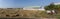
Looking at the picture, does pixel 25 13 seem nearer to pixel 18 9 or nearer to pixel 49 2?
pixel 18 9

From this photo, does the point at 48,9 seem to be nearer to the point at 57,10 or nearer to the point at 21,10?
the point at 57,10

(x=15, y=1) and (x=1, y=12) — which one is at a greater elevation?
(x=15, y=1)

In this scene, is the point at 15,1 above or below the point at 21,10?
above

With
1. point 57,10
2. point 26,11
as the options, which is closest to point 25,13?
point 26,11

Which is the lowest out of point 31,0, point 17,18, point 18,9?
point 17,18

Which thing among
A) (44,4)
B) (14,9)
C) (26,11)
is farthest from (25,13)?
(44,4)

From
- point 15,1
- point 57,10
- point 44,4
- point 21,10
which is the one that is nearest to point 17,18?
point 21,10

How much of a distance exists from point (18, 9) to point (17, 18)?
0.11 metres

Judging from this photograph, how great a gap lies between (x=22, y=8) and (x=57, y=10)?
0.41 m

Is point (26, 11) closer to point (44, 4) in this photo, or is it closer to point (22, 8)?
point (22, 8)

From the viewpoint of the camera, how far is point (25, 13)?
1.27 meters

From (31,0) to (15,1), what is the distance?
0.64ft

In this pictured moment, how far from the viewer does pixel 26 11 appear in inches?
49.9

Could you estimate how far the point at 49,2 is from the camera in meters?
1.26
